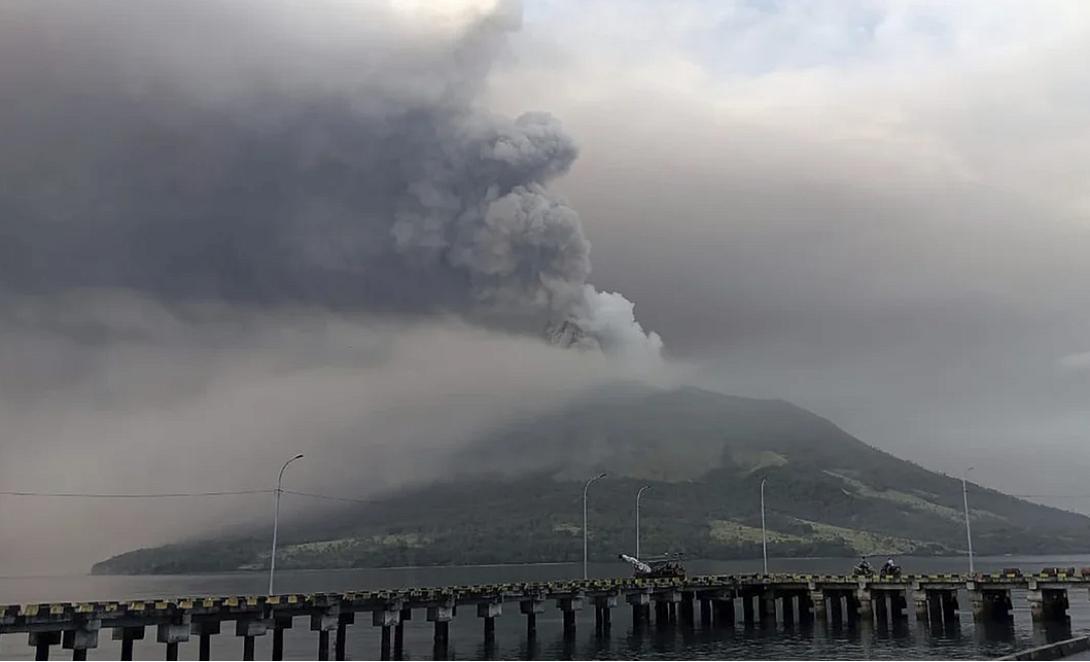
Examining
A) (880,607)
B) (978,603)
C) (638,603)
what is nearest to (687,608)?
(638,603)

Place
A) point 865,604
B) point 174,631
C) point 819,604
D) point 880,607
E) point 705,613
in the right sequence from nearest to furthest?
1. point 174,631
2. point 865,604
3. point 819,604
4. point 880,607
5. point 705,613

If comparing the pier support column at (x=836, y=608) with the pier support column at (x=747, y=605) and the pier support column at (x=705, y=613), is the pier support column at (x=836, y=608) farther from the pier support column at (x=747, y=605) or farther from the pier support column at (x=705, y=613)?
the pier support column at (x=705, y=613)

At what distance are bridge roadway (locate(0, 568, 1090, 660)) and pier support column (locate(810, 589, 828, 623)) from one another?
0.37 ft

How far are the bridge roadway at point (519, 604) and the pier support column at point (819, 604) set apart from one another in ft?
0.37

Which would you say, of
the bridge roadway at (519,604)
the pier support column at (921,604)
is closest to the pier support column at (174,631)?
the bridge roadway at (519,604)

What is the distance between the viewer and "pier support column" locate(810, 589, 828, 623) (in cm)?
10469

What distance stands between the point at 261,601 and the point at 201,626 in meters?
4.20

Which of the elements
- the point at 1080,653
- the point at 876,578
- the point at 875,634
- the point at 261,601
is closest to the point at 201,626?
the point at 261,601

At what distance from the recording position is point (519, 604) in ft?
326

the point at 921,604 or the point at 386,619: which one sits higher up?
the point at 386,619

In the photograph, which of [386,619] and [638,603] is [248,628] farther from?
[638,603]

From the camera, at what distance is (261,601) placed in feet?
221

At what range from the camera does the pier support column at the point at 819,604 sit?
105 m

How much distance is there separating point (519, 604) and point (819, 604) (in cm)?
3303
